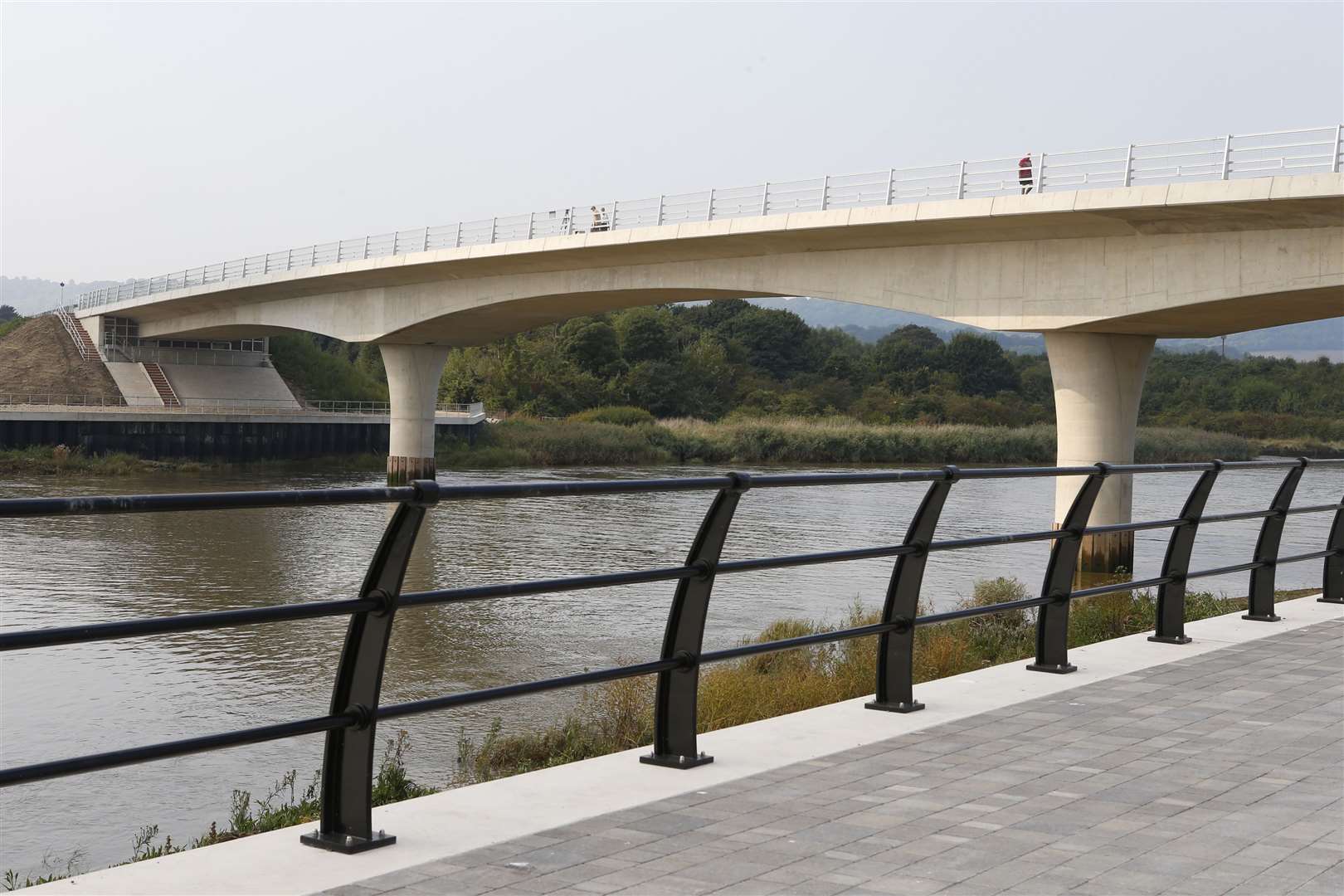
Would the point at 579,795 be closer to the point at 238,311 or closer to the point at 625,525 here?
the point at 625,525

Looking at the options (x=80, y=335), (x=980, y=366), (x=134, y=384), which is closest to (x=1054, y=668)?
(x=134, y=384)

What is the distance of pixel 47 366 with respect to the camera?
213 feet

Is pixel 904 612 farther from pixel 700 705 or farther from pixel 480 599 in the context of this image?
pixel 700 705

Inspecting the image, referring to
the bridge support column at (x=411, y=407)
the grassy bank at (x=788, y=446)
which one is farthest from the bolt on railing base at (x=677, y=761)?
the grassy bank at (x=788, y=446)

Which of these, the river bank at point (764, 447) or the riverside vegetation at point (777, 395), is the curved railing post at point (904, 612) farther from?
the river bank at point (764, 447)

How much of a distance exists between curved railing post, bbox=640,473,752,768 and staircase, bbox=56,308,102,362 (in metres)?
68.0

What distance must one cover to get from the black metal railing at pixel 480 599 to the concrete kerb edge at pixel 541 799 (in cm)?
13

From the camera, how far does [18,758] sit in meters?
10.1

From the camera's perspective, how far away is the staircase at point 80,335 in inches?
2645

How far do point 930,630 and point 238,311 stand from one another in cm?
4896

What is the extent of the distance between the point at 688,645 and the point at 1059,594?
2.71m

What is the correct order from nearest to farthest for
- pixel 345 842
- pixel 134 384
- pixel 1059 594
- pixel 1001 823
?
1. pixel 345 842
2. pixel 1001 823
3. pixel 1059 594
4. pixel 134 384

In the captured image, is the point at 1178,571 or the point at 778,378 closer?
the point at 1178,571

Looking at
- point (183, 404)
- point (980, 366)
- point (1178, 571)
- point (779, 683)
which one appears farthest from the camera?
point (980, 366)
